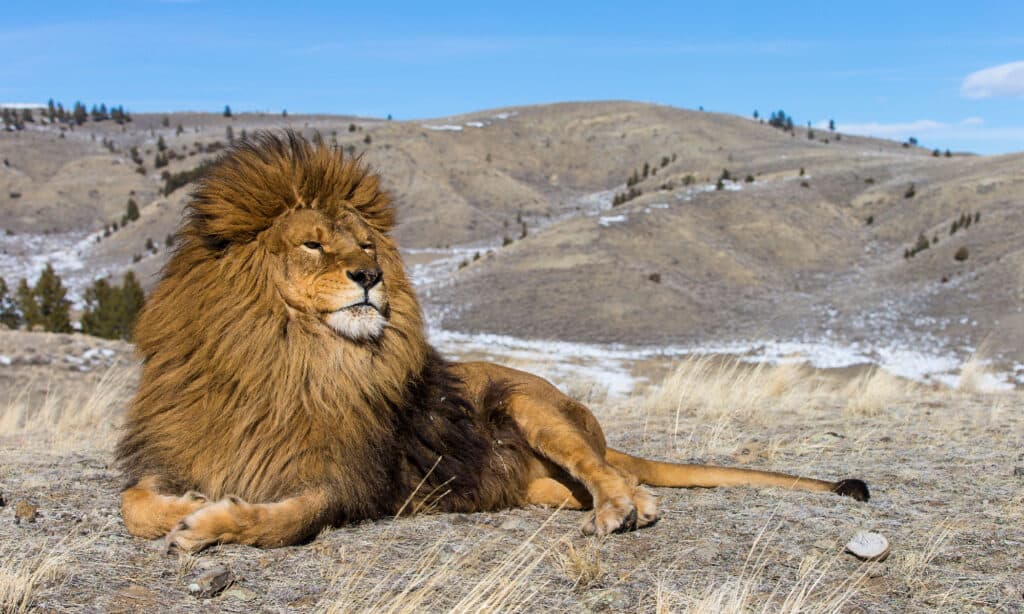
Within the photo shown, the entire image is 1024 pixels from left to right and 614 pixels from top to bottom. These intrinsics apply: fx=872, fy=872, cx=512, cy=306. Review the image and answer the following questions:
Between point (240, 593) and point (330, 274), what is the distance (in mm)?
1473

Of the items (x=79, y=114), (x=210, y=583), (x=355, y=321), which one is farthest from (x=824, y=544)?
(x=79, y=114)

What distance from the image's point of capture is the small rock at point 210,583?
10.7ft

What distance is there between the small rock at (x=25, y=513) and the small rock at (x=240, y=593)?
1.58 m

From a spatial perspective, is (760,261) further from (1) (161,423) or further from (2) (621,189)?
(1) (161,423)

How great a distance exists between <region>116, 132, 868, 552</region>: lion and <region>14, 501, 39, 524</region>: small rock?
47 centimetres

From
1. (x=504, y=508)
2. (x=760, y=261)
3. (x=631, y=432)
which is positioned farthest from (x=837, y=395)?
(x=760, y=261)

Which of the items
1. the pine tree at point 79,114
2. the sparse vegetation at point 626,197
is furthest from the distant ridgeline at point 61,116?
the sparse vegetation at point 626,197

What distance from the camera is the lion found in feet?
13.2

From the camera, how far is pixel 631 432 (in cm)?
782

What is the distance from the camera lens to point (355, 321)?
159 inches

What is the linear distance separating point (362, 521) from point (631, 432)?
393cm

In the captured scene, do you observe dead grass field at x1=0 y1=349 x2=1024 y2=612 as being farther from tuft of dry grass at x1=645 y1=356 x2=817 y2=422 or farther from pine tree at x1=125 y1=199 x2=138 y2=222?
pine tree at x1=125 y1=199 x2=138 y2=222

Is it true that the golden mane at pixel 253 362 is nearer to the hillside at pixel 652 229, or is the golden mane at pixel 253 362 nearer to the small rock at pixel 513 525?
the small rock at pixel 513 525

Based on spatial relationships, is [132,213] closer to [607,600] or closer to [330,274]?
[330,274]
